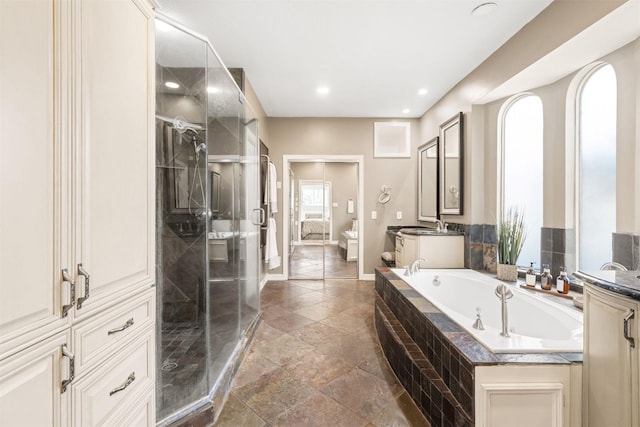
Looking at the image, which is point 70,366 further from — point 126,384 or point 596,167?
point 596,167

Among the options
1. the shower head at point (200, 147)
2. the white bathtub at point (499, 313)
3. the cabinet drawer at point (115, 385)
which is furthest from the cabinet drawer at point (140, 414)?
the white bathtub at point (499, 313)

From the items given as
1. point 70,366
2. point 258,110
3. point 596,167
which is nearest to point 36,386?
point 70,366

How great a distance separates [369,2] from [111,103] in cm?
181

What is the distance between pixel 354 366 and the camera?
1969mm

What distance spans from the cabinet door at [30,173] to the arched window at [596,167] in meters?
3.03

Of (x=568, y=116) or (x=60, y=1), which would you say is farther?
(x=568, y=116)

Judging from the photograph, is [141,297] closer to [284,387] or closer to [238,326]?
[284,387]

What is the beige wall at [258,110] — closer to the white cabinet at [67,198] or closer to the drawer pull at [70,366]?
the white cabinet at [67,198]

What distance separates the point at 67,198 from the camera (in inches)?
27.1

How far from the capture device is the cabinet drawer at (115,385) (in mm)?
739

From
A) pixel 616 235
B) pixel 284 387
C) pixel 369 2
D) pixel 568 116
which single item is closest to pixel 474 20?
pixel 369 2

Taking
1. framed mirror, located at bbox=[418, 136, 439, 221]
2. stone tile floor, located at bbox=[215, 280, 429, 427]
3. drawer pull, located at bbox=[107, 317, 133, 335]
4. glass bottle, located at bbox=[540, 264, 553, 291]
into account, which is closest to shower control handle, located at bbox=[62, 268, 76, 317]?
drawer pull, located at bbox=[107, 317, 133, 335]

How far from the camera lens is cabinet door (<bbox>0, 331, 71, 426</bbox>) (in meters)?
0.55

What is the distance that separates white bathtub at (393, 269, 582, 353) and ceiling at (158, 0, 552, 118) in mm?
2125
